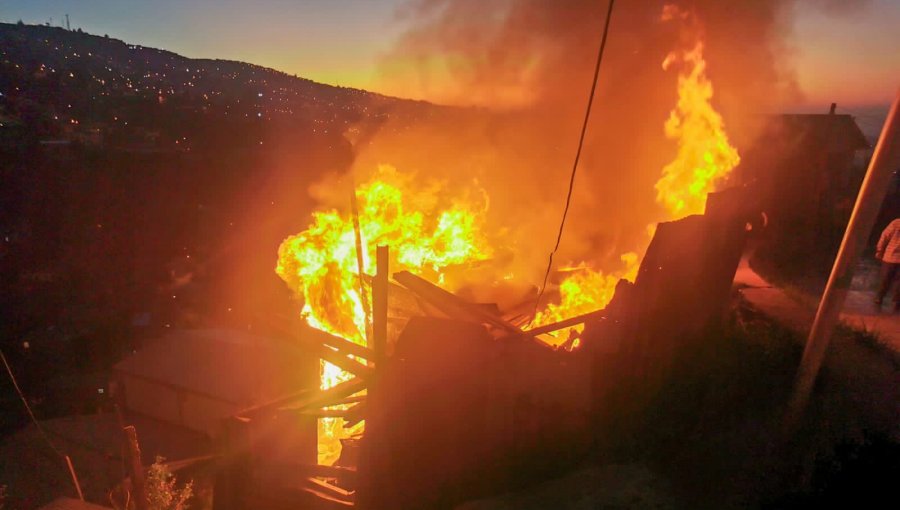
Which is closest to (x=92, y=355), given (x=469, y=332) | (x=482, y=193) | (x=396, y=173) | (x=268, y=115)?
(x=396, y=173)

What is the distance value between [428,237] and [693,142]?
5874 mm

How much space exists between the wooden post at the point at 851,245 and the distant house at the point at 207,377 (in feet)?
25.2

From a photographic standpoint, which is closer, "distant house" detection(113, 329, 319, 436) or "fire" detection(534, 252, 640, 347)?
"fire" detection(534, 252, 640, 347)

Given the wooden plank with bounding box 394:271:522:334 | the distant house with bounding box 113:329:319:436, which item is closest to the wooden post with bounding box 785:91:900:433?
the wooden plank with bounding box 394:271:522:334

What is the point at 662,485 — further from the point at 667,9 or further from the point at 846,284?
the point at 667,9

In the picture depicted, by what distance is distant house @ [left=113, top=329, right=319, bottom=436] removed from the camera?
9547mm

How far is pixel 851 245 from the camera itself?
170 inches

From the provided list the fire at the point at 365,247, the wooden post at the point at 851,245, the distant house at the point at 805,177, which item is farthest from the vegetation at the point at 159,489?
the distant house at the point at 805,177

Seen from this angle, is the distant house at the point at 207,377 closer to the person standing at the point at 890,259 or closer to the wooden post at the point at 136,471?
the wooden post at the point at 136,471

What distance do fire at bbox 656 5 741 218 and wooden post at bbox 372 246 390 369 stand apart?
6.57 metres

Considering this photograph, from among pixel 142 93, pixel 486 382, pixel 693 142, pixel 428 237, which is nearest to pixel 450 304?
pixel 486 382

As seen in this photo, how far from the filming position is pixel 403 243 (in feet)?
34.8

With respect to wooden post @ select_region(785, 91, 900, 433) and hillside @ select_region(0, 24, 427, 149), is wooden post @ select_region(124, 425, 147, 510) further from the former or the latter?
hillside @ select_region(0, 24, 427, 149)

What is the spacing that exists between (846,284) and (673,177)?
565 centimetres
